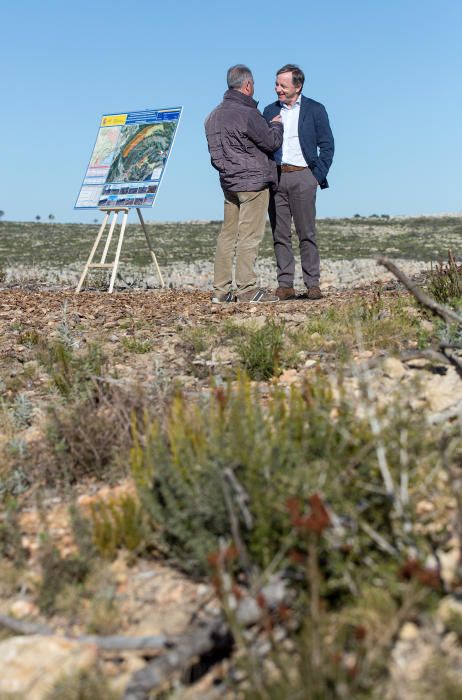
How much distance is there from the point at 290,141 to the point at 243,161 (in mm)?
660

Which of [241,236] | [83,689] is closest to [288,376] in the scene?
[83,689]

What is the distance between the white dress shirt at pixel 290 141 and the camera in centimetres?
971

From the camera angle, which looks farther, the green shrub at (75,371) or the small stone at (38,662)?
the green shrub at (75,371)

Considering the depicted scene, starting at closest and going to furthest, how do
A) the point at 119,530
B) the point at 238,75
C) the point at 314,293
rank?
the point at 119,530 → the point at 238,75 → the point at 314,293

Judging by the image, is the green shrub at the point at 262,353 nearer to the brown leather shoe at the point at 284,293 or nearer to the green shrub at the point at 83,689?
the green shrub at the point at 83,689

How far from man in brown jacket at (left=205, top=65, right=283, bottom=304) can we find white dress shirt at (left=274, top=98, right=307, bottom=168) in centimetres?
15

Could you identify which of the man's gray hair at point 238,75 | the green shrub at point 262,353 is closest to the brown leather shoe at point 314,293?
the man's gray hair at point 238,75

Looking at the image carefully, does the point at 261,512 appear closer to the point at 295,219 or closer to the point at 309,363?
the point at 309,363

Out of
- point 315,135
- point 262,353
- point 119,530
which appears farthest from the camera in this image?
point 315,135

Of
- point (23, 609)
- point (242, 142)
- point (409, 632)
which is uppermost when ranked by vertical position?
point (242, 142)

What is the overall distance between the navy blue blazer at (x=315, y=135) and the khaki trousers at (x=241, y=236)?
0.64m

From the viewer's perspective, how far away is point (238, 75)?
9320 mm

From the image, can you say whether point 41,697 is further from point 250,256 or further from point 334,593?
point 250,256

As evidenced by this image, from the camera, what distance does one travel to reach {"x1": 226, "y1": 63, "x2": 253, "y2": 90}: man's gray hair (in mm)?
9320
